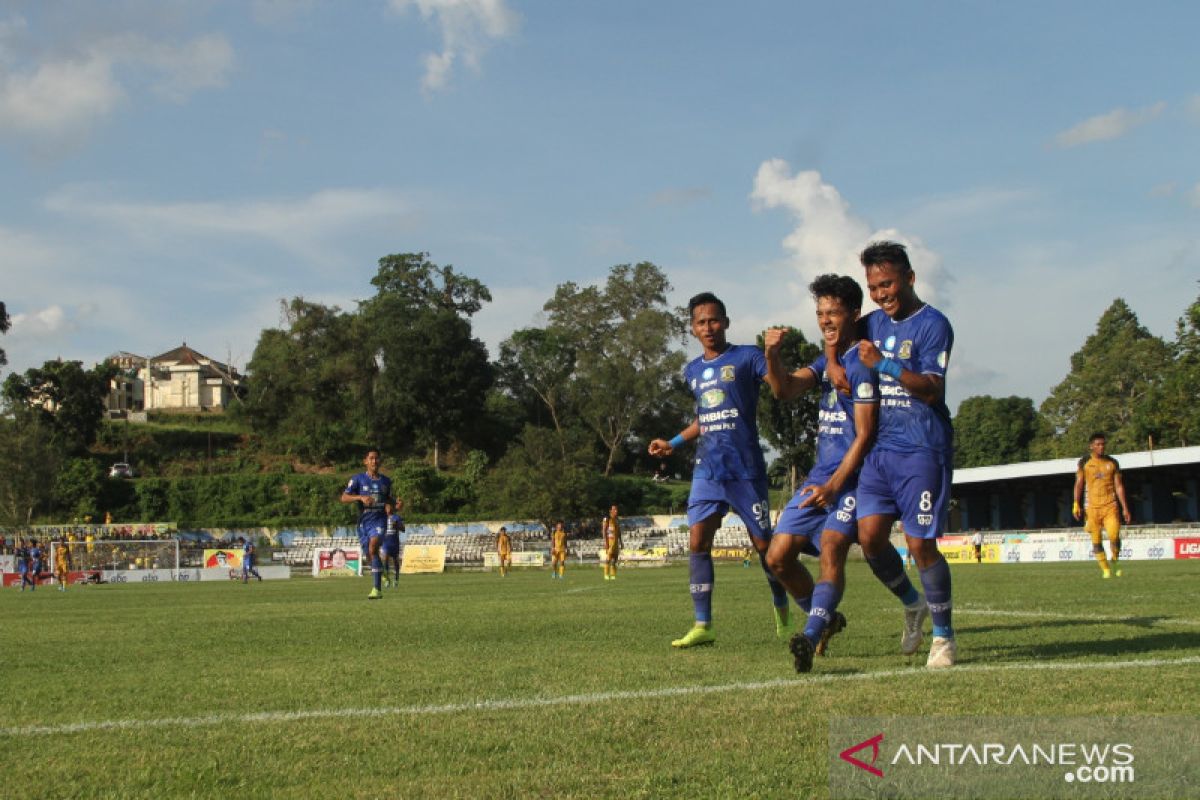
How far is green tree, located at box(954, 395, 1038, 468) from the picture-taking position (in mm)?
121750

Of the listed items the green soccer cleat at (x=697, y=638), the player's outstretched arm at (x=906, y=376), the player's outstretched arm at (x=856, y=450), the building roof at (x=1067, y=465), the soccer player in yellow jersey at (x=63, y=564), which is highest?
the building roof at (x=1067, y=465)

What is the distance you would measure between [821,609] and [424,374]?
91897mm

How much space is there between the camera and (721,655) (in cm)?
748

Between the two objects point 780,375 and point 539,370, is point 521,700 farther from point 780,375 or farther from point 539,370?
point 539,370

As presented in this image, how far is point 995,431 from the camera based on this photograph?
4803 inches

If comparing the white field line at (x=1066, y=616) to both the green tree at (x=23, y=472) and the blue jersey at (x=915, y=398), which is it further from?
the green tree at (x=23, y=472)

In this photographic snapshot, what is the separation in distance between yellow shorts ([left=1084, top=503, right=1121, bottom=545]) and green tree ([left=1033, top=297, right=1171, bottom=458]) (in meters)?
65.3

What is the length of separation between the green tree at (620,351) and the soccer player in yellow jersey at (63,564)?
179ft

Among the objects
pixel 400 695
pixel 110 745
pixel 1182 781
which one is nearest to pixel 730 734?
pixel 1182 781

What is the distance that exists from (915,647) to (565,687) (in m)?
2.60

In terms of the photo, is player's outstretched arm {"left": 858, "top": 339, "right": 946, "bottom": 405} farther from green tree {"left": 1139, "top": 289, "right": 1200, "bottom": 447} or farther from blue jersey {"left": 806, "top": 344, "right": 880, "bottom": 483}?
green tree {"left": 1139, "top": 289, "right": 1200, "bottom": 447}

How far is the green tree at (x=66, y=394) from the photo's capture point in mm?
105312

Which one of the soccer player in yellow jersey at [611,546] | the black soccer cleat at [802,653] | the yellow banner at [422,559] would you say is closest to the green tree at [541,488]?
the yellow banner at [422,559]

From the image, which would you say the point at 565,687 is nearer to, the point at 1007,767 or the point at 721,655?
the point at 721,655
